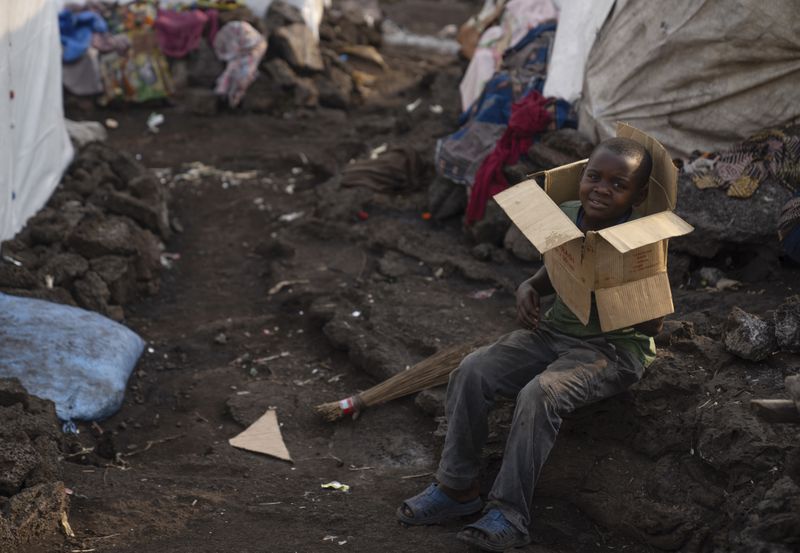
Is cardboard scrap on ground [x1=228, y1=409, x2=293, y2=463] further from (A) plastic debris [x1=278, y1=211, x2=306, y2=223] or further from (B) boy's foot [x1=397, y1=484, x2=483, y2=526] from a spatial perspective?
(A) plastic debris [x1=278, y1=211, x2=306, y2=223]

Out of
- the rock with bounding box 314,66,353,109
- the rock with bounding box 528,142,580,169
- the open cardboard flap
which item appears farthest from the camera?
the rock with bounding box 314,66,353,109

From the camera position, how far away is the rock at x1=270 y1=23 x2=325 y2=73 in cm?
1124

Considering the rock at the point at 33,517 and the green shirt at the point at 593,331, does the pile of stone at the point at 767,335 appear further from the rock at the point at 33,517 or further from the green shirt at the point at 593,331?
the rock at the point at 33,517

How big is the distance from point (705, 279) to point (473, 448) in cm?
244

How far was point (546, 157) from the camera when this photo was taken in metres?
6.62

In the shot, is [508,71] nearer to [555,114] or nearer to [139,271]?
[555,114]

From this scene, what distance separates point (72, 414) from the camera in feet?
15.4

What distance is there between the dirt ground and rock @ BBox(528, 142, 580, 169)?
0.72 metres

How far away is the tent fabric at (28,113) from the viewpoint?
6215mm

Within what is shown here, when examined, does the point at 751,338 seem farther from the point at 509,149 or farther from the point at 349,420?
the point at 509,149

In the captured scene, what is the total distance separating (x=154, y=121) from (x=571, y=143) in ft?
18.4

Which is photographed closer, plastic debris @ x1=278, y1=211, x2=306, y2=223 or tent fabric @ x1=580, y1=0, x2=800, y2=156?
tent fabric @ x1=580, y1=0, x2=800, y2=156

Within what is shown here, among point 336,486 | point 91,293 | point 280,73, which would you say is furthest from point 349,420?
point 280,73

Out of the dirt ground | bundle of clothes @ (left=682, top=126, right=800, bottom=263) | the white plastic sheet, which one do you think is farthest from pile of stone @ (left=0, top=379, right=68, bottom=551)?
the white plastic sheet
